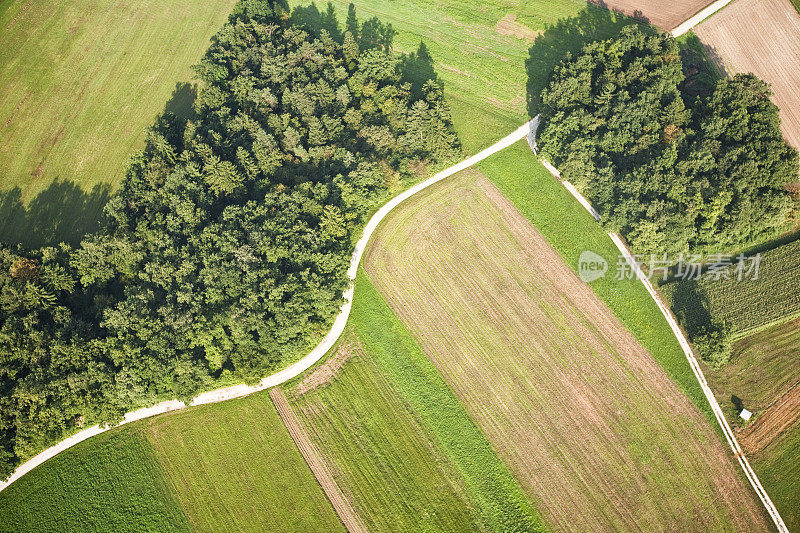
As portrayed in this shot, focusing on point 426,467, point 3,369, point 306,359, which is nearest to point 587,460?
point 426,467

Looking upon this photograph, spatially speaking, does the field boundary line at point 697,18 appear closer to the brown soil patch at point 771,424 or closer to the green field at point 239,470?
the brown soil patch at point 771,424

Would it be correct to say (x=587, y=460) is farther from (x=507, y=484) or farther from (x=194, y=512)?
(x=194, y=512)

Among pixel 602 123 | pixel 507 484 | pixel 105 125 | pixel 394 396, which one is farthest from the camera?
pixel 105 125

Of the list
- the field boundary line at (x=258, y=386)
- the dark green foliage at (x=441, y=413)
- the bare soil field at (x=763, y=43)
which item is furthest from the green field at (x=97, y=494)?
the bare soil field at (x=763, y=43)

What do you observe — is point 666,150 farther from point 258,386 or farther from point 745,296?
point 258,386

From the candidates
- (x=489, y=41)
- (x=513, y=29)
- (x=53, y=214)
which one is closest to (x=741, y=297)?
(x=513, y=29)

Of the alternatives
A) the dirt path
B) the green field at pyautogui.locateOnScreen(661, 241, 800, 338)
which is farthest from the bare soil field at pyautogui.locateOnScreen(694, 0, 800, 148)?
the dirt path

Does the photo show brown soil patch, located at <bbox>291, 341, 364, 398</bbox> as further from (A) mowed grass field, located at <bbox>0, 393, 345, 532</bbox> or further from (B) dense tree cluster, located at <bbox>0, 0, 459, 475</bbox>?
(A) mowed grass field, located at <bbox>0, 393, 345, 532</bbox>
